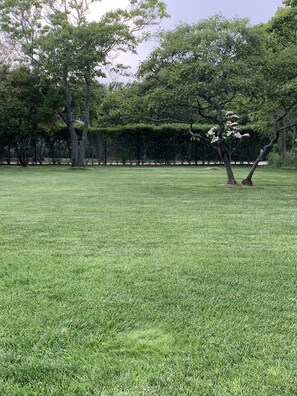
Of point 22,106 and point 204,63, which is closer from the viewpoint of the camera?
point 204,63

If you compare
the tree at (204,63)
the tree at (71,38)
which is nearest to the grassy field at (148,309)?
A: the tree at (204,63)

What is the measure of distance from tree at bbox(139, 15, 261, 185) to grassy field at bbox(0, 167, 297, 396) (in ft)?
15.9

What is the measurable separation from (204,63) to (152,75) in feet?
5.43

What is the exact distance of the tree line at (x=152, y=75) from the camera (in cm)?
938

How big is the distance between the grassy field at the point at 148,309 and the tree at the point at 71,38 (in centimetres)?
1497

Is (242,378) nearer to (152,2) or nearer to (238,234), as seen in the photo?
(238,234)

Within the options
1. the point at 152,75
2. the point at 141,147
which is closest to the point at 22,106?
the point at 141,147

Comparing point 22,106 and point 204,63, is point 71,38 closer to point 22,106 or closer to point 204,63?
point 22,106

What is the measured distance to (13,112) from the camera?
2058 centimetres

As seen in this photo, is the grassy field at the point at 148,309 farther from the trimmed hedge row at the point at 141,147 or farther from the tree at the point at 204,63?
the trimmed hedge row at the point at 141,147

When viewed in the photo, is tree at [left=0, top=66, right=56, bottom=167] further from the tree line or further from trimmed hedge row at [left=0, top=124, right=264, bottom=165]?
trimmed hedge row at [left=0, top=124, right=264, bottom=165]

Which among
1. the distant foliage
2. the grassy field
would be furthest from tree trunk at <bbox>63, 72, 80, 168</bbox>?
the grassy field

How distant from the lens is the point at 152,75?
33.8ft

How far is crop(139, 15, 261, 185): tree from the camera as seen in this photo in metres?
9.14
